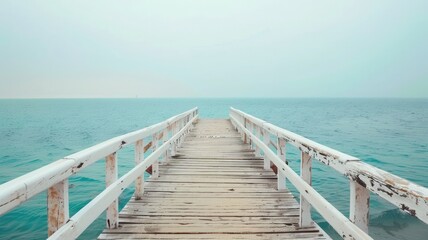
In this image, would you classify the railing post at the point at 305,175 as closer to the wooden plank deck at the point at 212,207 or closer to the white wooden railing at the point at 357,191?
the white wooden railing at the point at 357,191

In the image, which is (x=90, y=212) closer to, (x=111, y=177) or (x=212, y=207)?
(x=111, y=177)

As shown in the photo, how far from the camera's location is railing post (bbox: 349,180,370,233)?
201 centimetres

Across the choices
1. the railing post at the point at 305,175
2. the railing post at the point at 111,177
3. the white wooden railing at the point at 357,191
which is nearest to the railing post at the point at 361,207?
the white wooden railing at the point at 357,191

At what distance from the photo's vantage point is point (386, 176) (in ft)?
5.70

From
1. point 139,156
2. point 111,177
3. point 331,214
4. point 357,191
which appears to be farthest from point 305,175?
point 139,156

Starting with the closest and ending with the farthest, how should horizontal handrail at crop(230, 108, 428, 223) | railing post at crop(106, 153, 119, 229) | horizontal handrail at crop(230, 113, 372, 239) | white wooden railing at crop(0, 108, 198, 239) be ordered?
horizontal handrail at crop(230, 108, 428, 223), white wooden railing at crop(0, 108, 198, 239), horizontal handrail at crop(230, 113, 372, 239), railing post at crop(106, 153, 119, 229)

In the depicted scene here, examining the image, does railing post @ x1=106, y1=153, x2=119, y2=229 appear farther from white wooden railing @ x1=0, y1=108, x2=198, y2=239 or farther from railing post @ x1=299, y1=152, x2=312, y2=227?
railing post @ x1=299, y1=152, x2=312, y2=227

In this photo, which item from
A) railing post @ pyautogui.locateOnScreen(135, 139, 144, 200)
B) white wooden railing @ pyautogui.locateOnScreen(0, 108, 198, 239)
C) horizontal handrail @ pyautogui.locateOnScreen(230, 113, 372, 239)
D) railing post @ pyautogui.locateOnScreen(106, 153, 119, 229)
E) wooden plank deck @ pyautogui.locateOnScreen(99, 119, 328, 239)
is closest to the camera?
white wooden railing @ pyautogui.locateOnScreen(0, 108, 198, 239)

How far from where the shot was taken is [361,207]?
2025 millimetres

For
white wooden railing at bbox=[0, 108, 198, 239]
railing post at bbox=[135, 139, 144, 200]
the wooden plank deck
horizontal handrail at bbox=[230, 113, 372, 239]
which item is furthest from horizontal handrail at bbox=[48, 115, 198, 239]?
horizontal handrail at bbox=[230, 113, 372, 239]

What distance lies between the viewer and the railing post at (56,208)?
2.01m

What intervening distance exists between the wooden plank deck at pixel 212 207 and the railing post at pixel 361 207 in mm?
1265

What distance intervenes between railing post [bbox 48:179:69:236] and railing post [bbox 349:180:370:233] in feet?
6.59

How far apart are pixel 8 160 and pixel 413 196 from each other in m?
23.6
